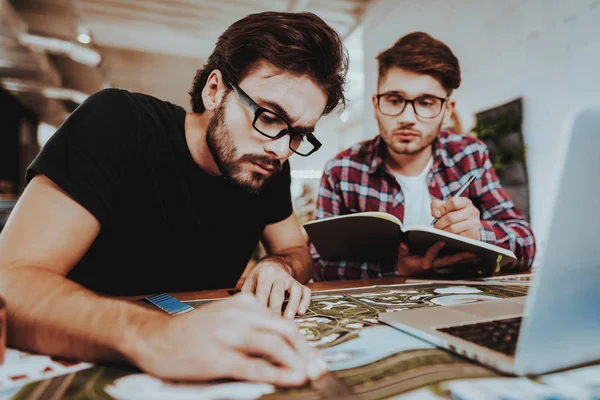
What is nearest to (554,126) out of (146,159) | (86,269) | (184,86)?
(146,159)

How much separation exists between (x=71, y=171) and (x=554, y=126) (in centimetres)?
255

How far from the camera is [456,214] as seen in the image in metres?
1.16

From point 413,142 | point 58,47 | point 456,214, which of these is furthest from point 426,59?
point 58,47

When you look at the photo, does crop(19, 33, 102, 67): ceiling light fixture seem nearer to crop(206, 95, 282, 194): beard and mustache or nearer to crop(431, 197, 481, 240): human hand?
crop(206, 95, 282, 194): beard and mustache

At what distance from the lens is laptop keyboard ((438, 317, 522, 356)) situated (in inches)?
19.7

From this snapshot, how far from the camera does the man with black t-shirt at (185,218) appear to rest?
46 centimetres

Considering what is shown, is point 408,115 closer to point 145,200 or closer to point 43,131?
point 145,200

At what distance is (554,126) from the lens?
2330 mm

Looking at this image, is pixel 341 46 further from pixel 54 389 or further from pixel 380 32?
pixel 380 32

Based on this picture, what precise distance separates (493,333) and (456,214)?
0.65 metres

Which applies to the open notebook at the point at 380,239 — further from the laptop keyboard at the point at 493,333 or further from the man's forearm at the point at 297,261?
the laptop keyboard at the point at 493,333

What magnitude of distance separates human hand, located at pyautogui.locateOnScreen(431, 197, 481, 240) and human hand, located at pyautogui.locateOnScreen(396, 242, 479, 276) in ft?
0.24

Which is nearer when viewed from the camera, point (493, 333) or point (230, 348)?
point (230, 348)

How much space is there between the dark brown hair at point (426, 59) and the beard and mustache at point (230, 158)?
86 cm
